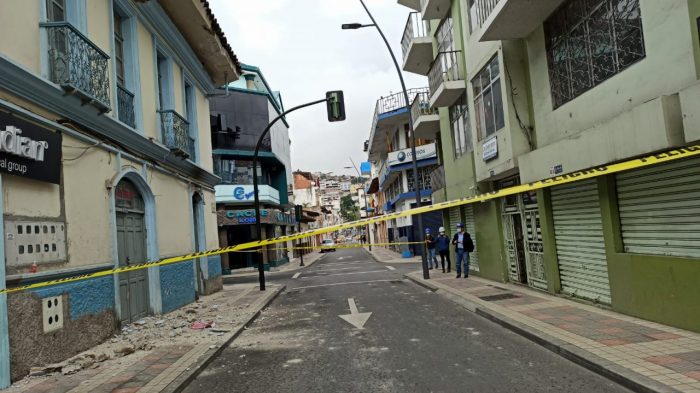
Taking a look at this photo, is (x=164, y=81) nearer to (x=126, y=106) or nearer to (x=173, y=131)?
(x=173, y=131)

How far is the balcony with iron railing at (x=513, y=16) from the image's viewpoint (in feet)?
30.1

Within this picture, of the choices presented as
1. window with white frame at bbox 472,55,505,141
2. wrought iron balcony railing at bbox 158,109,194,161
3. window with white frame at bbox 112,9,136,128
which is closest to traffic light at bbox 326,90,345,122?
window with white frame at bbox 472,55,505,141

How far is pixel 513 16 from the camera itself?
31.7ft

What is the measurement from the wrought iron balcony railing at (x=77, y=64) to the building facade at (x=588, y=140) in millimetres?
7546

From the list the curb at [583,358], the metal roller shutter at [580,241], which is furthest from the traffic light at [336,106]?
the curb at [583,358]

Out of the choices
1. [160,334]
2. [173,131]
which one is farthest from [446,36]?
[160,334]

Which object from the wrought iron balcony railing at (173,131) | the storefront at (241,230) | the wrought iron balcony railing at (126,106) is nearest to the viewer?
the wrought iron balcony railing at (126,106)

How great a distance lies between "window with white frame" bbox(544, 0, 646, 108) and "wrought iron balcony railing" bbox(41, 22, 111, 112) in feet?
27.6

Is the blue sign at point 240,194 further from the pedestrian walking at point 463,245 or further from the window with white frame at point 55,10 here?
the window with white frame at point 55,10

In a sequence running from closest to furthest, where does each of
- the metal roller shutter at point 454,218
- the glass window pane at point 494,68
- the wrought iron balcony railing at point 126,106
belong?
1. the wrought iron balcony railing at point 126,106
2. the glass window pane at point 494,68
3. the metal roller shutter at point 454,218

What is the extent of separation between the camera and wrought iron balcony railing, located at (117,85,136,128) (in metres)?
9.56

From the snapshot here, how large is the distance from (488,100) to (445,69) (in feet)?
12.4

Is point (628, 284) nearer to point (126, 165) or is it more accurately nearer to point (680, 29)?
point (680, 29)

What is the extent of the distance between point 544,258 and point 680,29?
19.1 ft
